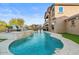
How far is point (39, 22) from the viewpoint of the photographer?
311 inches

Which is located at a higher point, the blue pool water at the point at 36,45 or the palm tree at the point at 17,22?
the palm tree at the point at 17,22

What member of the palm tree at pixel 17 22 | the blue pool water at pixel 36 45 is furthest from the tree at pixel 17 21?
the blue pool water at pixel 36 45

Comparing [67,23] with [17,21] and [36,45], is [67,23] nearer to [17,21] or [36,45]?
[36,45]

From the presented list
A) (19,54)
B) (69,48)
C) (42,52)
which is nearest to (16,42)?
(19,54)

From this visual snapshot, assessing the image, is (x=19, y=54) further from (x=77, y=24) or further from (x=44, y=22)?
(x=77, y=24)

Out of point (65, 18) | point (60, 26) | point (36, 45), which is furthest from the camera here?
point (60, 26)

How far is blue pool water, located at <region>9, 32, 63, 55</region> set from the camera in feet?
22.6

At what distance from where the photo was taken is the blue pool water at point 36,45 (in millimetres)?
6879

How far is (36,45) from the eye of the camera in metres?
7.41

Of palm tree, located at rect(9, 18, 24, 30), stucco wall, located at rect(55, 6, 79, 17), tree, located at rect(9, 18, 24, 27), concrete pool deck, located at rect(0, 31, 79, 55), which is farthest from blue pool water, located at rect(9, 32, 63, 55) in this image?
stucco wall, located at rect(55, 6, 79, 17)

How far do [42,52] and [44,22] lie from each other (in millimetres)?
1785

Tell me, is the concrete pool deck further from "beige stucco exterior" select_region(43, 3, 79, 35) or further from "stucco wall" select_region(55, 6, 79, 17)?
"stucco wall" select_region(55, 6, 79, 17)

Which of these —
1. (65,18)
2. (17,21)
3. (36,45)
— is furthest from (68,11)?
(17,21)

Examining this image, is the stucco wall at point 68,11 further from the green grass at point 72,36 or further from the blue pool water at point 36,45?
the blue pool water at point 36,45
